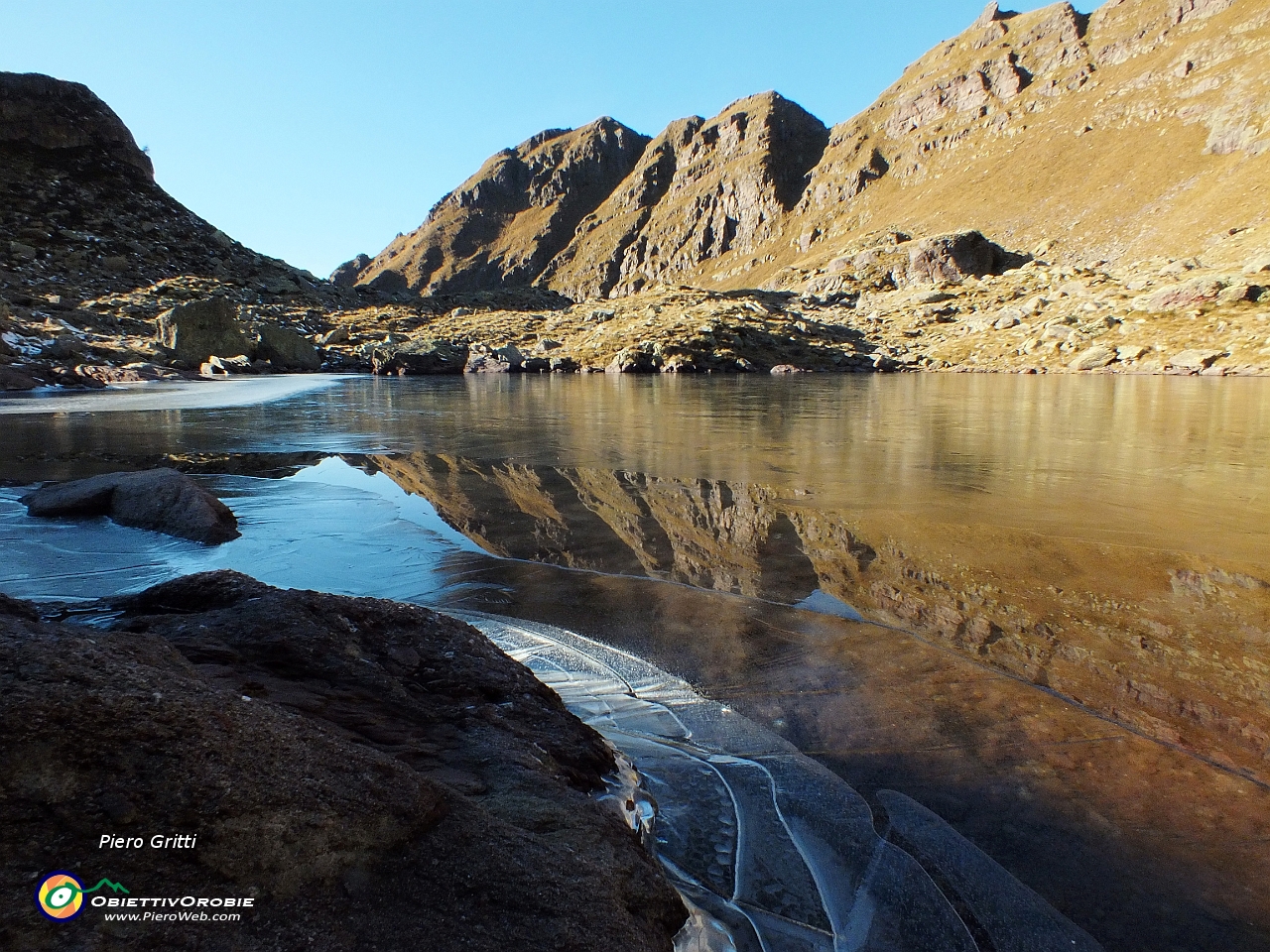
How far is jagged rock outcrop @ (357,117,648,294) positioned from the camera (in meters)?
160

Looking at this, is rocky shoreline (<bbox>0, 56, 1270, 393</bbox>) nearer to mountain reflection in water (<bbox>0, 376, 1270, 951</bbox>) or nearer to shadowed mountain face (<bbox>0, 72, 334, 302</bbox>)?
shadowed mountain face (<bbox>0, 72, 334, 302</bbox>)

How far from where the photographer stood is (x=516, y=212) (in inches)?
6821

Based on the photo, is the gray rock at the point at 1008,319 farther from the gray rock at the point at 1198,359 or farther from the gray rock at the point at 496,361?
the gray rock at the point at 496,361

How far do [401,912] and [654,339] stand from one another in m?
38.4

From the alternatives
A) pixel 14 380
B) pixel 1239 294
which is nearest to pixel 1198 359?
pixel 1239 294

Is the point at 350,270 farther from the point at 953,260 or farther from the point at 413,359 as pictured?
the point at 413,359

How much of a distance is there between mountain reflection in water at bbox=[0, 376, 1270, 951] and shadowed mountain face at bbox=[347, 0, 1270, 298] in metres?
46.5

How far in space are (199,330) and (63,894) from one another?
33.0 meters

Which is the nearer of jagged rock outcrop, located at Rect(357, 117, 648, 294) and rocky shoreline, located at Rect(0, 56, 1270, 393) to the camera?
rocky shoreline, located at Rect(0, 56, 1270, 393)

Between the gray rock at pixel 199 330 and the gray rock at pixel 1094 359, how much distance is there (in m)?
38.6

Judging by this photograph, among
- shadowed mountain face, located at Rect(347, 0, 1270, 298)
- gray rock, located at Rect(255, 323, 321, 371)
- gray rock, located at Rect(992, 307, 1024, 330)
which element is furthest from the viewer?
shadowed mountain face, located at Rect(347, 0, 1270, 298)

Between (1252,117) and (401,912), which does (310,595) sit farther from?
(1252,117)

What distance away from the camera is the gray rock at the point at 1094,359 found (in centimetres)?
3172

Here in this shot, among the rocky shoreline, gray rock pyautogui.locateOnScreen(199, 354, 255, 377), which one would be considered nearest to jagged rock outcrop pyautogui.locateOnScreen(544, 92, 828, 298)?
the rocky shoreline
